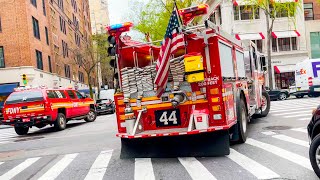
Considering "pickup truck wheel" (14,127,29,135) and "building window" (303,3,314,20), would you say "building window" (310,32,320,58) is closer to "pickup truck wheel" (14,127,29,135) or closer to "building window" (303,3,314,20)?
"building window" (303,3,314,20)

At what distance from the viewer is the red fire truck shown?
24.0 feet

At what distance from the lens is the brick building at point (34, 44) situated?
98.2ft

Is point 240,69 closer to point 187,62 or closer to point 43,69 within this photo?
point 187,62

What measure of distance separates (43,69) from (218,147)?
29.6 meters

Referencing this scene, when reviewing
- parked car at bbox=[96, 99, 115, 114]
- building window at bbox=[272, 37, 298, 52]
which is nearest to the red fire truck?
parked car at bbox=[96, 99, 115, 114]

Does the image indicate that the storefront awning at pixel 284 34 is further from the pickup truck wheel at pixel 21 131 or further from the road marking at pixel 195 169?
the road marking at pixel 195 169

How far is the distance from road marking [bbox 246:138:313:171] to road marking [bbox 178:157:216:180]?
66.1 inches

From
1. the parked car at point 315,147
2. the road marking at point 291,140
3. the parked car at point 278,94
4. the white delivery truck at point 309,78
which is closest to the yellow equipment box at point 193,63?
the parked car at point 315,147

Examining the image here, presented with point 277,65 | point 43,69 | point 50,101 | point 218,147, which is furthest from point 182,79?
point 277,65

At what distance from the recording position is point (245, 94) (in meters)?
9.88

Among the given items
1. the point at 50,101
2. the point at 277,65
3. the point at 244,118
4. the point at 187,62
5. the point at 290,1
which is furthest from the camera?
the point at 277,65

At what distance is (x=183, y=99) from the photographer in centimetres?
754

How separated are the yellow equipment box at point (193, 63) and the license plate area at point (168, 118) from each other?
105cm

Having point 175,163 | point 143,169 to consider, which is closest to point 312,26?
point 175,163
